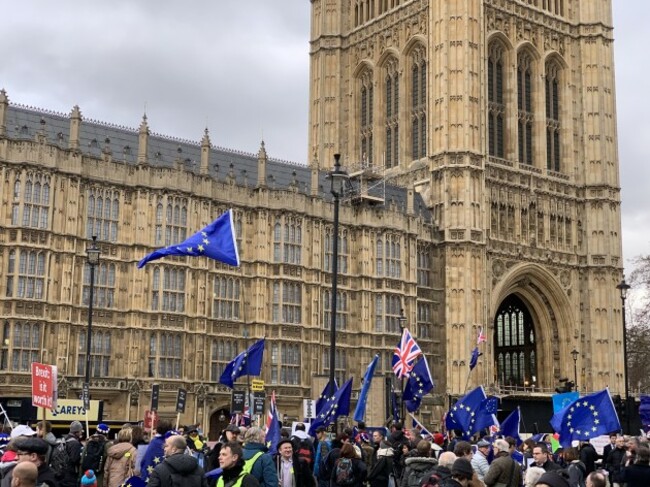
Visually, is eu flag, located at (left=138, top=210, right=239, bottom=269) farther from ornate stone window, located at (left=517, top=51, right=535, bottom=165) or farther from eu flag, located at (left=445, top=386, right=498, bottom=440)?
ornate stone window, located at (left=517, top=51, right=535, bottom=165)

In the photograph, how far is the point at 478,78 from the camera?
61625 millimetres

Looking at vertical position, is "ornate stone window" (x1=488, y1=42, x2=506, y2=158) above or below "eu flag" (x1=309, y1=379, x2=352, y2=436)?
above

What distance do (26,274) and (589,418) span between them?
30272mm

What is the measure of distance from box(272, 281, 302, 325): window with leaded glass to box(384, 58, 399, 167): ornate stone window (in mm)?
18158

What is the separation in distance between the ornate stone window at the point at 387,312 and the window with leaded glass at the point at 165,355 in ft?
42.4

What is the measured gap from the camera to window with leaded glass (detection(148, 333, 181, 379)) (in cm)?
4588

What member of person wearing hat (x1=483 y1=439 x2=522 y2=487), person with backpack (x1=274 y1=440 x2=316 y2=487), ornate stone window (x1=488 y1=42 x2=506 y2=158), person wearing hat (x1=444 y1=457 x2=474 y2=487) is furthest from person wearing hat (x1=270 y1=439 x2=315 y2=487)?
ornate stone window (x1=488 y1=42 x2=506 y2=158)

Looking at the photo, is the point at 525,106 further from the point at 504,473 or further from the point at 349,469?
the point at 504,473

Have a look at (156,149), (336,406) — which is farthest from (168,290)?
(336,406)

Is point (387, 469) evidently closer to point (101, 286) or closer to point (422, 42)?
point (101, 286)

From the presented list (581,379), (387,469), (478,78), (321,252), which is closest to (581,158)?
(478,78)

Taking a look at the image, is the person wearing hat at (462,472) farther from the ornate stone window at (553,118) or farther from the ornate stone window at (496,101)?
the ornate stone window at (553,118)

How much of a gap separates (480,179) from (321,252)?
1331 centimetres

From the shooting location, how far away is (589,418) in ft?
63.4
